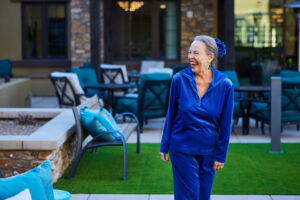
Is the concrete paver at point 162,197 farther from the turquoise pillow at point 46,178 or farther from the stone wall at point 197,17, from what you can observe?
the stone wall at point 197,17

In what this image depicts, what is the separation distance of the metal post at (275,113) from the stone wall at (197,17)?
737 centimetres

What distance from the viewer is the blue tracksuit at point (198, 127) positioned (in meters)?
3.59

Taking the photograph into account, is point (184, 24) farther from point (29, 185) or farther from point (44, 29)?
point (29, 185)

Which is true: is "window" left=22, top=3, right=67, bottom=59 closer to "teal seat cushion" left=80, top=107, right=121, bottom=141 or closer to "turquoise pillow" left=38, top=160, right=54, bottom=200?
"teal seat cushion" left=80, top=107, right=121, bottom=141

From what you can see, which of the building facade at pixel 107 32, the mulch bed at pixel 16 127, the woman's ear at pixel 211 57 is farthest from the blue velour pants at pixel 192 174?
the building facade at pixel 107 32

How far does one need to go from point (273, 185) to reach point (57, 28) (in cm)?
1095

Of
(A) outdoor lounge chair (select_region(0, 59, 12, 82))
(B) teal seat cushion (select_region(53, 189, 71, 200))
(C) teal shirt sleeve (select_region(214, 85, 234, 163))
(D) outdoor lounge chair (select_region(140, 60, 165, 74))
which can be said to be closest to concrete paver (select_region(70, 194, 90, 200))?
(B) teal seat cushion (select_region(53, 189, 71, 200))

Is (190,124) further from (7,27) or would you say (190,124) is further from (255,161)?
(7,27)

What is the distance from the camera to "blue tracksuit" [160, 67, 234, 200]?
3.59m

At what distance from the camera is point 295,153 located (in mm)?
7598

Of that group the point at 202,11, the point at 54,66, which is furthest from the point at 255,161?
the point at 54,66

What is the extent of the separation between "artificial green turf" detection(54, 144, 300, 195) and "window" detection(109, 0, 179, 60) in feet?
25.3

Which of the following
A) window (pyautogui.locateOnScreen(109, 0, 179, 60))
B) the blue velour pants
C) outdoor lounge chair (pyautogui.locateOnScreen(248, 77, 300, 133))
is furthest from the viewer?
window (pyautogui.locateOnScreen(109, 0, 179, 60))

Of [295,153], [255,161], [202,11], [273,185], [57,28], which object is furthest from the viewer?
[57,28]
